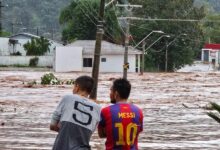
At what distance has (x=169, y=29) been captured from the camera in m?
96.9

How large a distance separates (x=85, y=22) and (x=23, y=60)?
32.6ft

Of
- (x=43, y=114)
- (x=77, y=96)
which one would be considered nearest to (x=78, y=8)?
(x=43, y=114)

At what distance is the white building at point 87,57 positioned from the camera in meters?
83.2

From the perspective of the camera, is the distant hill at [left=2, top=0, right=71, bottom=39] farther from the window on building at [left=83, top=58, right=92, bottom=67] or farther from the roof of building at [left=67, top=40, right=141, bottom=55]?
the window on building at [left=83, top=58, right=92, bottom=67]

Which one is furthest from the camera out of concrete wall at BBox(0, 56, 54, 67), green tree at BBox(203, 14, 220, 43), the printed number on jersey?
green tree at BBox(203, 14, 220, 43)

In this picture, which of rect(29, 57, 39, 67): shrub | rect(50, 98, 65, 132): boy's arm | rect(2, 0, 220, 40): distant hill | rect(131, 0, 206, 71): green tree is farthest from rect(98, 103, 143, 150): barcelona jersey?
rect(2, 0, 220, 40): distant hill

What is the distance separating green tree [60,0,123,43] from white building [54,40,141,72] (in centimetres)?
641

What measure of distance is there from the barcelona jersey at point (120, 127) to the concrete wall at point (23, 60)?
3353 inches

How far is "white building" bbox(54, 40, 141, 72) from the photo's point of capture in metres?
83.2

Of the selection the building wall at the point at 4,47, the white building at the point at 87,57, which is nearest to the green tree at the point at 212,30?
the building wall at the point at 4,47

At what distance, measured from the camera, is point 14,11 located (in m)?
145

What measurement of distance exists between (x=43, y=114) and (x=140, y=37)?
242 feet

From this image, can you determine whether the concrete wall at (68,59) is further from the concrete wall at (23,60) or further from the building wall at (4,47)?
the building wall at (4,47)

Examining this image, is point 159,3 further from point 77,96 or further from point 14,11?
point 77,96
